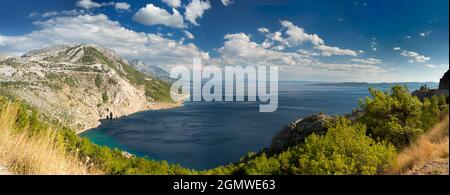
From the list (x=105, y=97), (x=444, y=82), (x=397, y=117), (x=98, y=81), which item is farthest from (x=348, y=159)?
(x=98, y=81)

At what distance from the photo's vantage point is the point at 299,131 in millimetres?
30172

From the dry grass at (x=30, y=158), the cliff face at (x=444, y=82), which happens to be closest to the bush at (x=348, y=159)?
the dry grass at (x=30, y=158)

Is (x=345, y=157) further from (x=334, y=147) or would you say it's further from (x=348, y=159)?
(x=334, y=147)

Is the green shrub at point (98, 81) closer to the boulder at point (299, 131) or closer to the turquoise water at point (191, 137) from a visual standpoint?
the turquoise water at point (191, 137)

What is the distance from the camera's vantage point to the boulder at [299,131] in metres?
27.6

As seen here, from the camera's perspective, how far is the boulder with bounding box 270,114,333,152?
90.5ft

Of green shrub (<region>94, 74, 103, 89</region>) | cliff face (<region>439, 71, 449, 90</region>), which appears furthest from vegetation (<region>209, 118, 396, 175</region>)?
green shrub (<region>94, 74, 103, 89</region>)

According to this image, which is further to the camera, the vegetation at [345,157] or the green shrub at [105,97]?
the green shrub at [105,97]

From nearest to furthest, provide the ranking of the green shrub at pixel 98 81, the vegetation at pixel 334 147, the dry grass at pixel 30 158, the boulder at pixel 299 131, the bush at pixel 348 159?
the dry grass at pixel 30 158 → the vegetation at pixel 334 147 → the bush at pixel 348 159 → the boulder at pixel 299 131 → the green shrub at pixel 98 81

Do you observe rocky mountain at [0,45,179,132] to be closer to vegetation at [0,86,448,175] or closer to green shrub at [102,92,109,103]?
green shrub at [102,92,109,103]

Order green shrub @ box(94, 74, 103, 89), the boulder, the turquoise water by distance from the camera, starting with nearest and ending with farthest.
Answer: the boulder, the turquoise water, green shrub @ box(94, 74, 103, 89)
